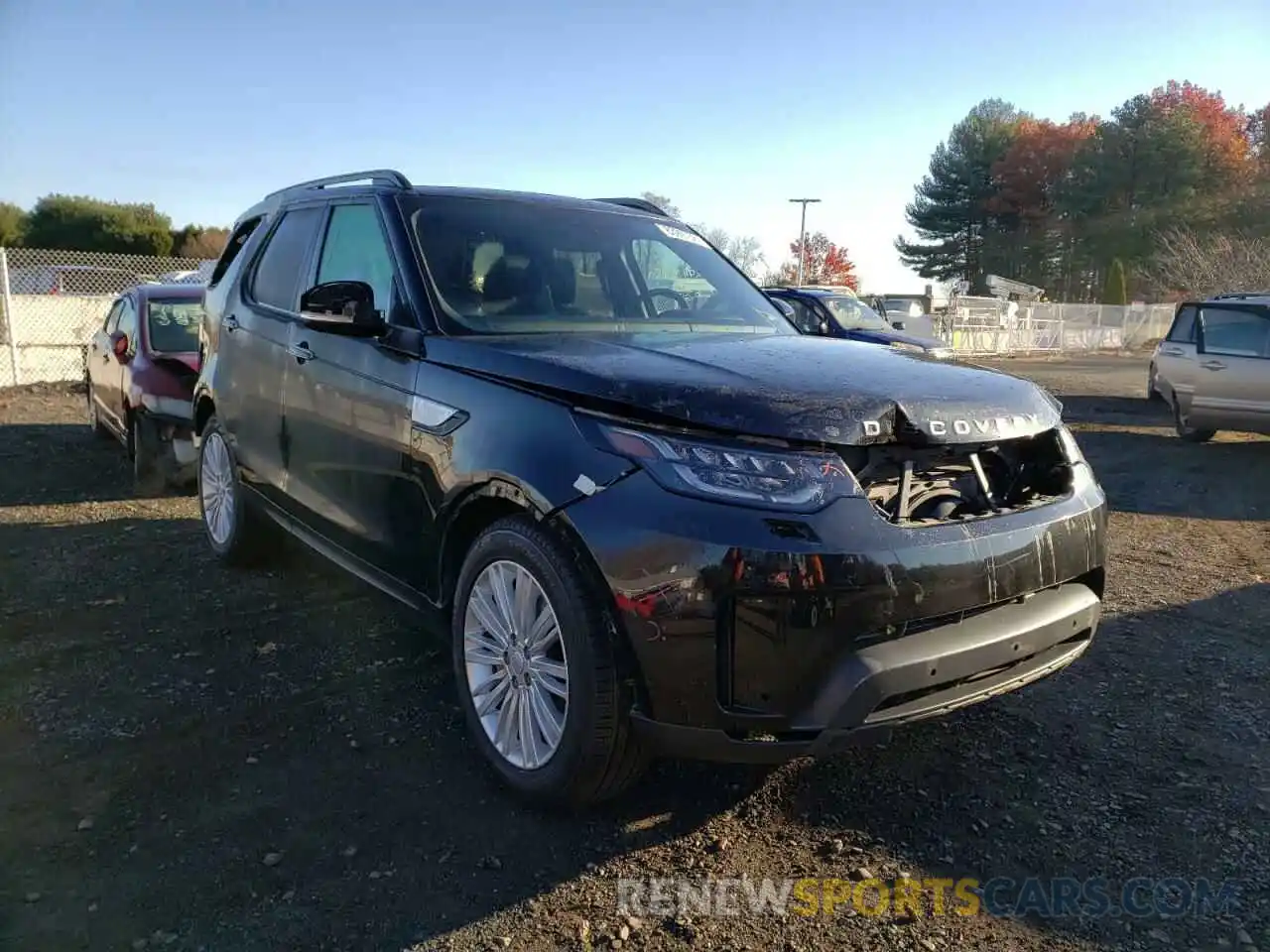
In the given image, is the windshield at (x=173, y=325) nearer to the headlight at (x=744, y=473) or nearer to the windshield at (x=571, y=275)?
the windshield at (x=571, y=275)

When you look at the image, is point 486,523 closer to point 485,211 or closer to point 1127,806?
point 485,211

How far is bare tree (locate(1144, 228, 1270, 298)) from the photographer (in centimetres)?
3372

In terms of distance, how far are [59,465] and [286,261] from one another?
5.21 meters

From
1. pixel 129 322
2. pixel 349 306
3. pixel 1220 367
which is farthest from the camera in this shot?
pixel 1220 367

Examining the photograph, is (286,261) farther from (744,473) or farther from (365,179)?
(744,473)

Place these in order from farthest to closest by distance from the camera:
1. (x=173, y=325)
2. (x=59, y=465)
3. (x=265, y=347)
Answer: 1. (x=59, y=465)
2. (x=173, y=325)
3. (x=265, y=347)

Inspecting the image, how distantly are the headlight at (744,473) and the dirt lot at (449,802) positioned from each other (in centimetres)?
105

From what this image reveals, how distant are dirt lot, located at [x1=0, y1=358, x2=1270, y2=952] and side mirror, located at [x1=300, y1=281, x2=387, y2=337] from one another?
1040 mm

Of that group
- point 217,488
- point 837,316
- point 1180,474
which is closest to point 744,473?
point 217,488

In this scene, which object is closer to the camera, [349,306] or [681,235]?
[349,306]

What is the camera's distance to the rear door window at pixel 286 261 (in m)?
4.46

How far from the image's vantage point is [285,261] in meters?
4.66

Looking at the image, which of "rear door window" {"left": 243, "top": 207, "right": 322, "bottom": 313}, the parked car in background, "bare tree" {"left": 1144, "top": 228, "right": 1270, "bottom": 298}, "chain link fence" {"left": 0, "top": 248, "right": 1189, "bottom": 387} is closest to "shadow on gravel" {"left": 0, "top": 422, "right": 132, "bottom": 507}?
"rear door window" {"left": 243, "top": 207, "right": 322, "bottom": 313}

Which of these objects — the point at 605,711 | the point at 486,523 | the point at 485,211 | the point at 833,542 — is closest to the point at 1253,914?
the point at 833,542
